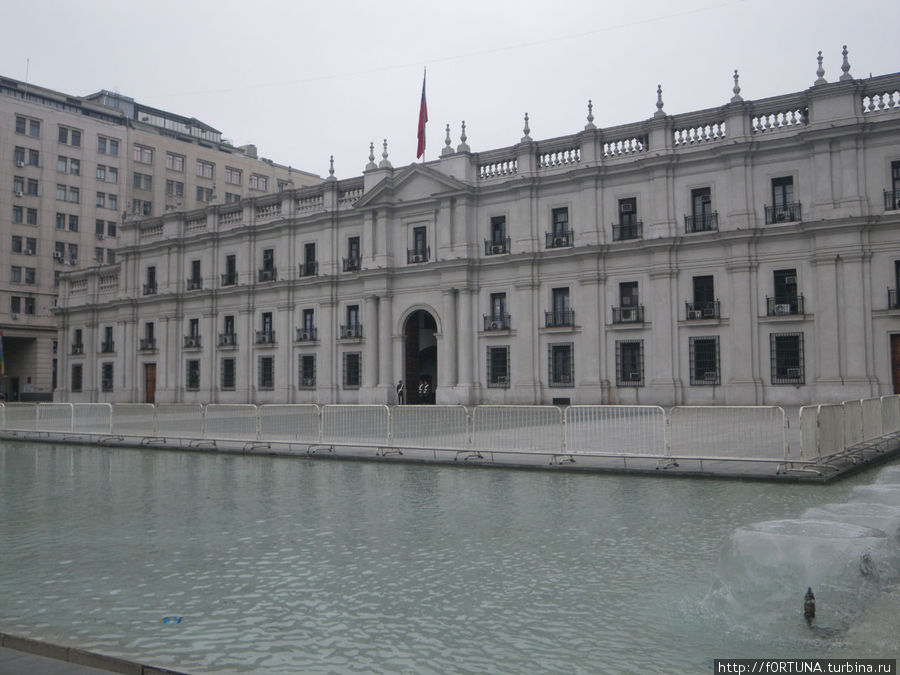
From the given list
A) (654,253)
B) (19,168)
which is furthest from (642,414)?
(19,168)

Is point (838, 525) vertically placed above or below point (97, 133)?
below

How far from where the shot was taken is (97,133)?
61.0m

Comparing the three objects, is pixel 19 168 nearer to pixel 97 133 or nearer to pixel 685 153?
pixel 97 133

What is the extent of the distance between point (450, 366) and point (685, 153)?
1426cm

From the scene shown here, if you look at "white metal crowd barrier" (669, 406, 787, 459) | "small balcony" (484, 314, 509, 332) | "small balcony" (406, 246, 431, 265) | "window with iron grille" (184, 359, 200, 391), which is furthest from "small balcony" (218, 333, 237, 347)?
"white metal crowd barrier" (669, 406, 787, 459)

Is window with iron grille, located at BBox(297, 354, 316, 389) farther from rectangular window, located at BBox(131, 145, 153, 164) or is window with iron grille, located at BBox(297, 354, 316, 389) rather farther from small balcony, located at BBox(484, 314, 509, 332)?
rectangular window, located at BBox(131, 145, 153, 164)

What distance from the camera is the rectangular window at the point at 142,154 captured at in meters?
64.2

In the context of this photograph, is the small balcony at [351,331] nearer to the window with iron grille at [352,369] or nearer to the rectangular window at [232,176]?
the window with iron grille at [352,369]

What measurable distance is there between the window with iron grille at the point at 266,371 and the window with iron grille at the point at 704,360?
23379 mm

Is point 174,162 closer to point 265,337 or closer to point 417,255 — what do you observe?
point 265,337

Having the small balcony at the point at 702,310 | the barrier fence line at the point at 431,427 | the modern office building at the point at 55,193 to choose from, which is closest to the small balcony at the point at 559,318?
the small balcony at the point at 702,310

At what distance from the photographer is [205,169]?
2736 inches

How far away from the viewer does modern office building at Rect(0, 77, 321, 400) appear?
55938 millimetres

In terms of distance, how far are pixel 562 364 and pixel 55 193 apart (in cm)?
4500
